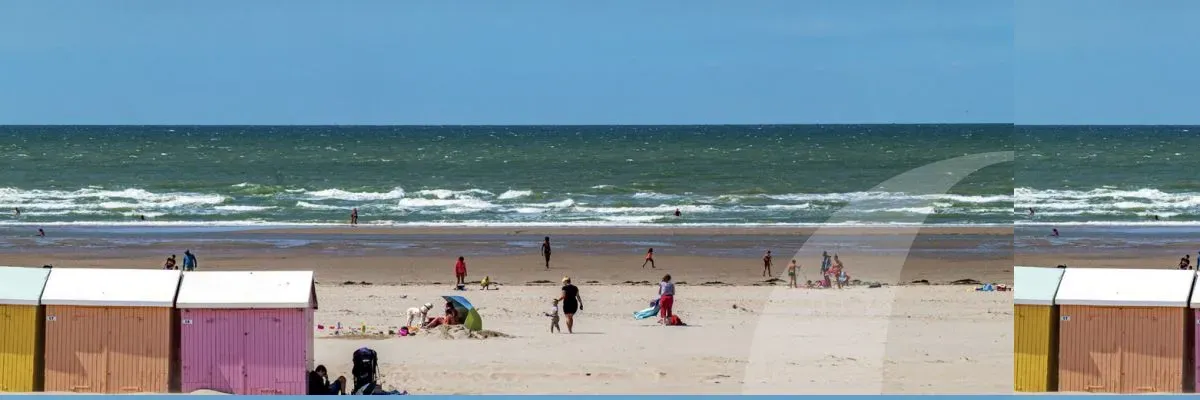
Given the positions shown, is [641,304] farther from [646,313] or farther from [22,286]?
[22,286]

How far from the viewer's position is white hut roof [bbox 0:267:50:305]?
10859mm

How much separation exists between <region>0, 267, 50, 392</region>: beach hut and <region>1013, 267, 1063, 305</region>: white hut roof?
7.30 m

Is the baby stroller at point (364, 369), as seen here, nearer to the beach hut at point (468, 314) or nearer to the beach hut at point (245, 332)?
the beach hut at point (245, 332)

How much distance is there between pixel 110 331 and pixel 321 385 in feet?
5.41

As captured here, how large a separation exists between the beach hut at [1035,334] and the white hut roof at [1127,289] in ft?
0.37

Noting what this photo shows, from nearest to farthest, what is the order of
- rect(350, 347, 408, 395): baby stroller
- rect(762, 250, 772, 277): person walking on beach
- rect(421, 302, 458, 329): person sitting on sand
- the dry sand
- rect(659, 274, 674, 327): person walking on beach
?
rect(350, 347, 408, 395): baby stroller
the dry sand
rect(421, 302, 458, 329): person sitting on sand
rect(659, 274, 674, 327): person walking on beach
rect(762, 250, 772, 277): person walking on beach

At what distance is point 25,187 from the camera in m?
53.2

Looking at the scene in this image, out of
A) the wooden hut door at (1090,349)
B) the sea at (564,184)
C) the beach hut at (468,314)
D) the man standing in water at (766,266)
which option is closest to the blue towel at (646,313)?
the beach hut at (468,314)

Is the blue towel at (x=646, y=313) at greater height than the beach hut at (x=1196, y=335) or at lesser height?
lesser

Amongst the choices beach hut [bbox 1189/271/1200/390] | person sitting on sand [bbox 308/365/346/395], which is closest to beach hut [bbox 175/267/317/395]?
person sitting on sand [bbox 308/365/346/395]

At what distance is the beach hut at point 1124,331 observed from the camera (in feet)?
33.7

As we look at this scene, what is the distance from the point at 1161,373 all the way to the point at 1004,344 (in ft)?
15.5

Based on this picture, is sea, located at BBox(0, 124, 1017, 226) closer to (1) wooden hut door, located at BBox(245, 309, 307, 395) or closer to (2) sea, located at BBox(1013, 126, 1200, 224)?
(2) sea, located at BBox(1013, 126, 1200, 224)

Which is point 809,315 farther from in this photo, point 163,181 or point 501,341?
point 163,181
